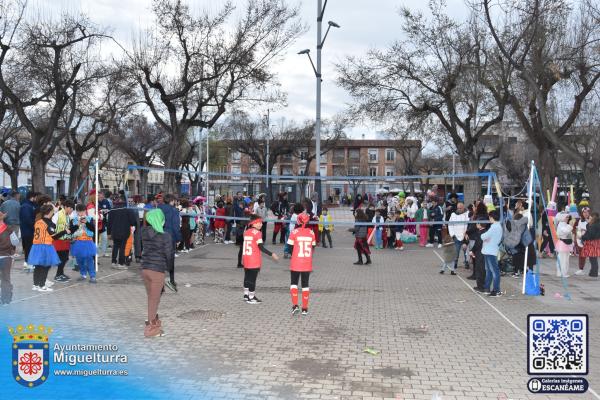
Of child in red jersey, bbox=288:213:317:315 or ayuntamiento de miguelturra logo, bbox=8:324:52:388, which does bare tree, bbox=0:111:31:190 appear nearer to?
child in red jersey, bbox=288:213:317:315

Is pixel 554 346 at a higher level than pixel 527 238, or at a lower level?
lower

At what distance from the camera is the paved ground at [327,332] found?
18.0ft

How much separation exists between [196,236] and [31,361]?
14401 millimetres

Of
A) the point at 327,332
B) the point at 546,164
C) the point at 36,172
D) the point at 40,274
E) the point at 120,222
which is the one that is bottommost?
the point at 327,332

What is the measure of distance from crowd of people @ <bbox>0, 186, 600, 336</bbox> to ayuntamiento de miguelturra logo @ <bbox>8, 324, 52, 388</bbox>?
61.0 inches

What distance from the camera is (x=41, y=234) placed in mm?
9562

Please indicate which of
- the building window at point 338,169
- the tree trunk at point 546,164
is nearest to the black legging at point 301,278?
the tree trunk at point 546,164

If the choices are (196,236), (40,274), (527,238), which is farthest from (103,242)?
(527,238)

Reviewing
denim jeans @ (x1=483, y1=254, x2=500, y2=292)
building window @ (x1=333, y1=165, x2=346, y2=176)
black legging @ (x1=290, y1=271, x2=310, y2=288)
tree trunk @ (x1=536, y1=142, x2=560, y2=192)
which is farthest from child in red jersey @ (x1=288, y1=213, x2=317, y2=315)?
building window @ (x1=333, y1=165, x2=346, y2=176)

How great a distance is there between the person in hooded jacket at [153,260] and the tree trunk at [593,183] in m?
19.5

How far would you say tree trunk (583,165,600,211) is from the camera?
70.0 ft

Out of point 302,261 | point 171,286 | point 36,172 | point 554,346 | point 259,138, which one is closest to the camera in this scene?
point 554,346

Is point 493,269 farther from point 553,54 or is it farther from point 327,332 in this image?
point 553,54

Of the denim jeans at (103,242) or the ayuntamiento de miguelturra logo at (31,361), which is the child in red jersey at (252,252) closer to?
the ayuntamiento de miguelturra logo at (31,361)
